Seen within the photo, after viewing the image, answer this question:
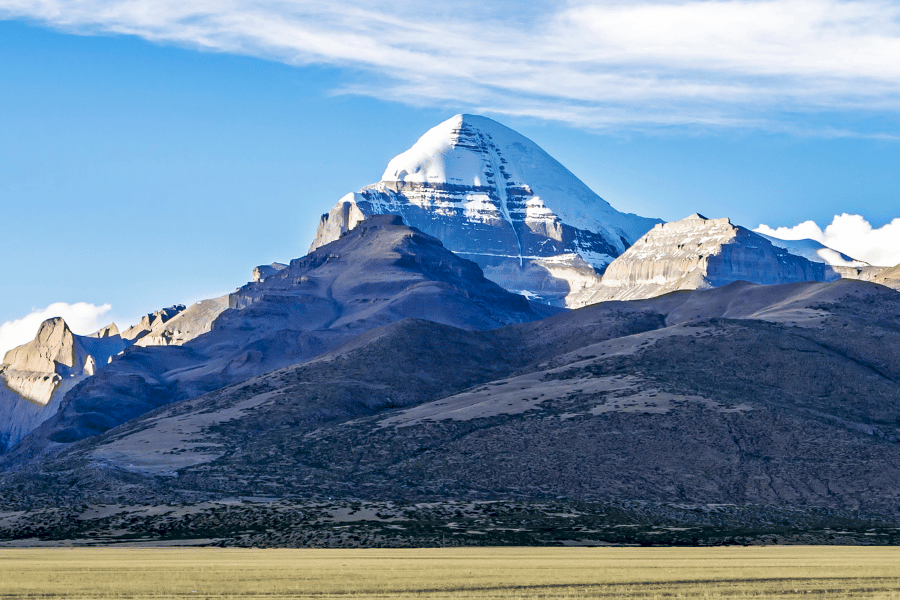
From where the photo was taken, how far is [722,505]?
127 m

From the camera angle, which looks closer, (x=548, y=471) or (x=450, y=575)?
(x=450, y=575)

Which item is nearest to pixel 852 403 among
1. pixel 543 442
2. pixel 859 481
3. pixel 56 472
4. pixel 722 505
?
pixel 859 481

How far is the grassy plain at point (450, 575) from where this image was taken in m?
55.7

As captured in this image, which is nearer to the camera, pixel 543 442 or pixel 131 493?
pixel 131 493

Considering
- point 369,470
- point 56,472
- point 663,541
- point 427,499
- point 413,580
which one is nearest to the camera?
point 413,580

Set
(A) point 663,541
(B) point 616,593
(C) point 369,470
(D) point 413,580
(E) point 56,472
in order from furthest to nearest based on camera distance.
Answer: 1. (E) point 56,472
2. (C) point 369,470
3. (A) point 663,541
4. (D) point 413,580
5. (B) point 616,593

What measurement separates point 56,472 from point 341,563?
115m

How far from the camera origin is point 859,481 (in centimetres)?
14312

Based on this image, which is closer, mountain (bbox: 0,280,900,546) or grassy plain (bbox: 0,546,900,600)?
grassy plain (bbox: 0,546,900,600)

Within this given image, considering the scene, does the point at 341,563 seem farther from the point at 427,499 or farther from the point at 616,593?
the point at 427,499

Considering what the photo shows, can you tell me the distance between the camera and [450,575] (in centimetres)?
6150

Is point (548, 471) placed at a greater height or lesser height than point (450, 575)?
lesser

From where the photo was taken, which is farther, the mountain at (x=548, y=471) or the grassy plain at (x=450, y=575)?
the mountain at (x=548, y=471)

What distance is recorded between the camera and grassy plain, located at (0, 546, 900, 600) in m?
55.7
